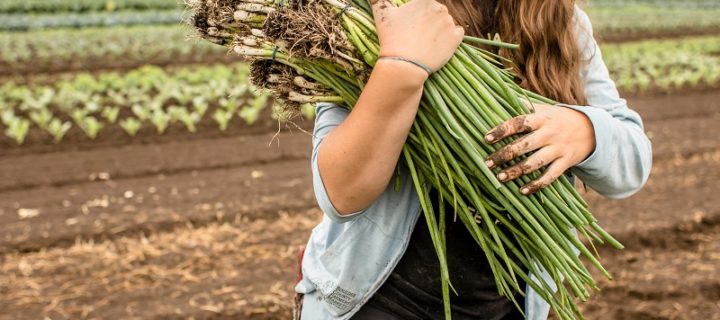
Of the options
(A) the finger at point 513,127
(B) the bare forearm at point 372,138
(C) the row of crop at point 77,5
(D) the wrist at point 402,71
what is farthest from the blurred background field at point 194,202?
(C) the row of crop at point 77,5

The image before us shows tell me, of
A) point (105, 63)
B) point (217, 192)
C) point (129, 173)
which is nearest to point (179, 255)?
point (217, 192)

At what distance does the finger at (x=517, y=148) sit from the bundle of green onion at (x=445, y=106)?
0.03m

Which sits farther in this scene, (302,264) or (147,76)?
(147,76)

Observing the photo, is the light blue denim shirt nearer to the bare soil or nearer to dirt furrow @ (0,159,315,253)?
the bare soil

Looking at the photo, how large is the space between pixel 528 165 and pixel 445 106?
0.59 feet

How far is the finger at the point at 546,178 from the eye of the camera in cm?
145

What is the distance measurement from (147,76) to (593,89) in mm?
8375

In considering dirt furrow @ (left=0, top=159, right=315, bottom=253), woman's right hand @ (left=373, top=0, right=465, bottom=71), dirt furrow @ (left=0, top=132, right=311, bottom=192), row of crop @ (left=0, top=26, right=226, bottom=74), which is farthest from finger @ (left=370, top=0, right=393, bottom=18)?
row of crop @ (left=0, top=26, right=226, bottom=74)

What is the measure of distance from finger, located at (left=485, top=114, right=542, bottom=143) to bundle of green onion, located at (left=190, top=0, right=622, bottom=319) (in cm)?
4

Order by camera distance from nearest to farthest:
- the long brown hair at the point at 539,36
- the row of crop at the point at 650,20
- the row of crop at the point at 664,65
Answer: the long brown hair at the point at 539,36, the row of crop at the point at 664,65, the row of crop at the point at 650,20

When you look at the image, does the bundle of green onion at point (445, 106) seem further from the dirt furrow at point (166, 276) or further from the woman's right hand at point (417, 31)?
the dirt furrow at point (166, 276)

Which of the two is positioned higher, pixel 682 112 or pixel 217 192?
pixel 217 192

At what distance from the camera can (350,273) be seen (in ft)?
5.32

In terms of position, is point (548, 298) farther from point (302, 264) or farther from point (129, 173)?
point (129, 173)
